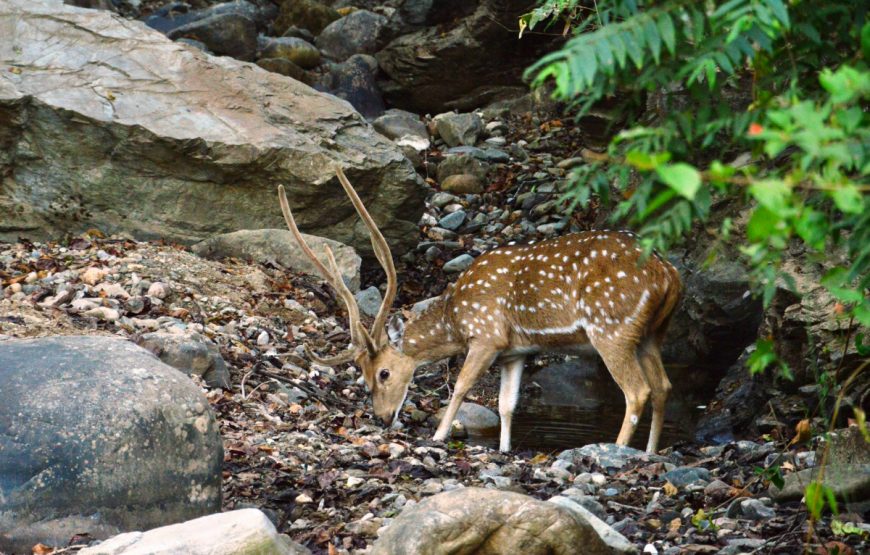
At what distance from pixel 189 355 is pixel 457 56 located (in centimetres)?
903

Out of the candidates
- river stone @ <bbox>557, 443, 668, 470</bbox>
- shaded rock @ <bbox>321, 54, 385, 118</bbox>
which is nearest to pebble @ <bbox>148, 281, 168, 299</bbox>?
river stone @ <bbox>557, 443, 668, 470</bbox>

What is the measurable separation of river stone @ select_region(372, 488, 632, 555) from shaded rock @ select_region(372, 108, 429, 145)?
10.5 meters

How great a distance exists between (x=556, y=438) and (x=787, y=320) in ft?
7.21

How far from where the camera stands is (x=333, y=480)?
6.06m

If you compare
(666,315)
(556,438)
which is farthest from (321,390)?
(666,315)

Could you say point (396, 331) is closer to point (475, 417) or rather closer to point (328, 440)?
point (475, 417)

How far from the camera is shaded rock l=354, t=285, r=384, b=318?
10281mm

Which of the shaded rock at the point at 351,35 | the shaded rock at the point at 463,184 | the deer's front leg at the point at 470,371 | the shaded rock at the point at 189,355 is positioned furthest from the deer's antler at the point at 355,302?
the shaded rock at the point at 351,35

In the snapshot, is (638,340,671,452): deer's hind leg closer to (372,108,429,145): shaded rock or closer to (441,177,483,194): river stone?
(441,177,483,194): river stone

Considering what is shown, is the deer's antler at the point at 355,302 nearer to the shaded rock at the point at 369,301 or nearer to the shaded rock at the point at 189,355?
the shaded rock at the point at 189,355

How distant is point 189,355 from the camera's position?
7492mm

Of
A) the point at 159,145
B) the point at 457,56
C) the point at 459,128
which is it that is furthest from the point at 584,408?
the point at 457,56

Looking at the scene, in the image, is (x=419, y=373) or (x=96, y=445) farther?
(x=419, y=373)

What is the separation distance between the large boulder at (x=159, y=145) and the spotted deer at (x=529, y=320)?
2.30m
